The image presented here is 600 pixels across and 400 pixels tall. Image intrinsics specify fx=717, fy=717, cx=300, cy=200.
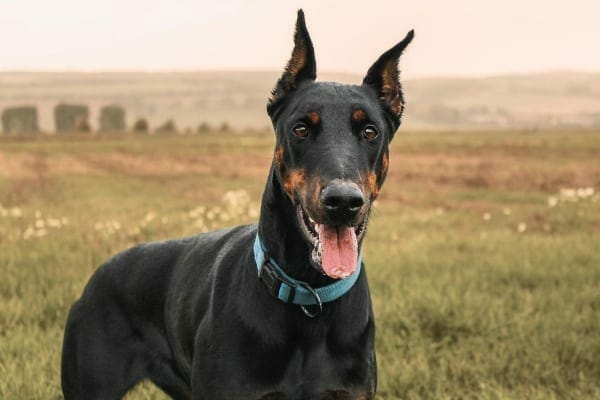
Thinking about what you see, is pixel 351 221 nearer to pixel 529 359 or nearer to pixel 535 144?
pixel 529 359

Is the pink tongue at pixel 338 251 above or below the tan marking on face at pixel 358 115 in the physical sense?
below

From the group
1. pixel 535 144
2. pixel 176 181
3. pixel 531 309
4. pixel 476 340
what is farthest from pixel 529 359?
pixel 535 144

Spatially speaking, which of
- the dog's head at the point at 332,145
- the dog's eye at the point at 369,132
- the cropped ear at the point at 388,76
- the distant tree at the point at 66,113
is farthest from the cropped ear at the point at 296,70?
the distant tree at the point at 66,113

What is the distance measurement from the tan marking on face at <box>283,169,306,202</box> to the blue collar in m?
0.33

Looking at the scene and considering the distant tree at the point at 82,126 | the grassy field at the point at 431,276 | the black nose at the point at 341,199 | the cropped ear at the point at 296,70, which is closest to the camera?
the black nose at the point at 341,199

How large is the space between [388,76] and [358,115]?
19.3 inches

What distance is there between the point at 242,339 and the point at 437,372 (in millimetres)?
2411

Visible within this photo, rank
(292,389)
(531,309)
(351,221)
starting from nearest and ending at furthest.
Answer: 1. (351,221)
2. (292,389)
3. (531,309)

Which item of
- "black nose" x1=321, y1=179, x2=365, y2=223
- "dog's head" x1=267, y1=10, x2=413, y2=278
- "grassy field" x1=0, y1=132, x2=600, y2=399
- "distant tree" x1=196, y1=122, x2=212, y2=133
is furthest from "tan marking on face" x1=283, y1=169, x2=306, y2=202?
"distant tree" x1=196, y1=122, x2=212, y2=133

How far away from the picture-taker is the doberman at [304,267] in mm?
2988

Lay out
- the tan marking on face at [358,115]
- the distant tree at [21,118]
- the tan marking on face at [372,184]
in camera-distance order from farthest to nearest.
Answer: the distant tree at [21,118], the tan marking on face at [358,115], the tan marking on face at [372,184]

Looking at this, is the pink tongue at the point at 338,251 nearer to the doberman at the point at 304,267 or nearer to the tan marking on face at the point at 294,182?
the doberman at the point at 304,267

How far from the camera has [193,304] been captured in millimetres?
3633

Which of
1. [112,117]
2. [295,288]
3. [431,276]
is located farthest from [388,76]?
[112,117]
